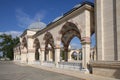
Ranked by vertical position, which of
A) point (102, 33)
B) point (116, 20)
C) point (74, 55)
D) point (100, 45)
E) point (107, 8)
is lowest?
point (74, 55)

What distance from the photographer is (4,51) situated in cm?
5741

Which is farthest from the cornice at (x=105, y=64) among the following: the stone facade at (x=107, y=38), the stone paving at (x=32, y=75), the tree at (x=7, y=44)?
the tree at (x=7, y=44)

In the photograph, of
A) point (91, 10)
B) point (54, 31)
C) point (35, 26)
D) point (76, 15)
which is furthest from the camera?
point (35, 26)

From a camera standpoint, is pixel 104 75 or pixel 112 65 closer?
pixel 112 65

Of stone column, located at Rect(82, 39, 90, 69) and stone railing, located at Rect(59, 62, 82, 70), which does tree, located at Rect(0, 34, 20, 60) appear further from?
stone column, located at Rect(82, 39, 90, 69)

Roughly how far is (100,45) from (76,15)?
13.0 ft

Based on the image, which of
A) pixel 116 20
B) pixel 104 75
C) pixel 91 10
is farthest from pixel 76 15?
pixel 104 75

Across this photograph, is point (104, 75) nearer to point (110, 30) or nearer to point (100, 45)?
point (100, 45)

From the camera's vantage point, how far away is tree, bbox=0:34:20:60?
2224 inches

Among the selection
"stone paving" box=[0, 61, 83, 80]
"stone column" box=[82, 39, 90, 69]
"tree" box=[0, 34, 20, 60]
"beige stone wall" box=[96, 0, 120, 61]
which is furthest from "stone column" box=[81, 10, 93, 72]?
"tree" box=[0, 34, 20, 60]

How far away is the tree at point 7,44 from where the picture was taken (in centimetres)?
5649

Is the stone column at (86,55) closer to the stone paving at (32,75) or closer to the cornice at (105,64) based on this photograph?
the cornice at (105,64)

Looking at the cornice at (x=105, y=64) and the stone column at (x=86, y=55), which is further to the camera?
the stone column at (x=86, y=55)

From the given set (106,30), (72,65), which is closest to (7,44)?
(72,65)
